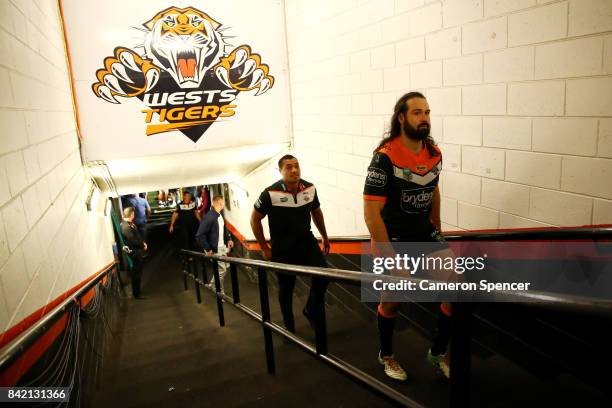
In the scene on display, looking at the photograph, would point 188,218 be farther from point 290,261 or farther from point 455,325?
point 455,325

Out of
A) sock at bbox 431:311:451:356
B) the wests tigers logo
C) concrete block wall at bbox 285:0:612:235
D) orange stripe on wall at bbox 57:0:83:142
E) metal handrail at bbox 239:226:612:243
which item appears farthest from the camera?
the wests tigers logo

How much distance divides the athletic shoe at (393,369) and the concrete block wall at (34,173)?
1.70m

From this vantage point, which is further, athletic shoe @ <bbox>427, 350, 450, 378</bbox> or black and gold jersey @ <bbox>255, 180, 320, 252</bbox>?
black and gold jersey @ <bbox>255, 180, 320, 252</bbox>

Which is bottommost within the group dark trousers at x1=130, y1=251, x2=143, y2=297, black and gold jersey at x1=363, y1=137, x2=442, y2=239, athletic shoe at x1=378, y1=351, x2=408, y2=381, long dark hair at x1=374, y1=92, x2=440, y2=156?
dark trousers at x1=130, y1=251, x2=143, y2=297

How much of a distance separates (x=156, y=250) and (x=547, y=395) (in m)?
9.38

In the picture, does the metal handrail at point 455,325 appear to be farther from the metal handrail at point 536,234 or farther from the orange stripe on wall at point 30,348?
the orange stripe on wall at point 30,348

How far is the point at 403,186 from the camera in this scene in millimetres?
2096

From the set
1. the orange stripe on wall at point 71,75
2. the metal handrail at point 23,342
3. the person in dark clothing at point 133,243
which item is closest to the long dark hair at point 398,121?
the metal handrail at point 23,342

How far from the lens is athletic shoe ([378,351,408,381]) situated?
6.87ft

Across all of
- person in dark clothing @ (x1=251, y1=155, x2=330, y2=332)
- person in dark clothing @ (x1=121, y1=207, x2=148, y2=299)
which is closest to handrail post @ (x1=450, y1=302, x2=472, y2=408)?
person in dark clothing @ (x1=251, y1=155, x2=330, y2=332)

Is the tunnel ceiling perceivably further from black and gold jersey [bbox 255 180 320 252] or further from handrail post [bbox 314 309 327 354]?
handrail post [bbox 314 309 327 354]

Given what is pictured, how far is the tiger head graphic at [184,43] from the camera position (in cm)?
489

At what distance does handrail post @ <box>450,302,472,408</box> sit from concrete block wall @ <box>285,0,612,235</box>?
1.13m

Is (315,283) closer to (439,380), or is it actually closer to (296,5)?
(439,380)
